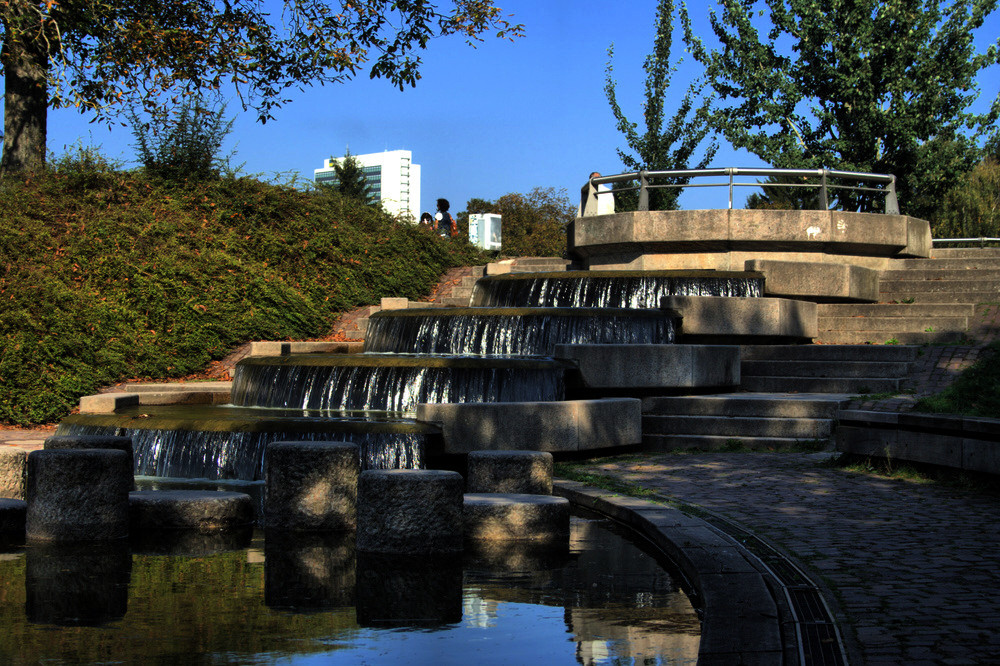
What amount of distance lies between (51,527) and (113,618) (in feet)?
7.93

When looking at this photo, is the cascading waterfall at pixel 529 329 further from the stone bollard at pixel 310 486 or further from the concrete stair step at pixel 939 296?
the stone bollard at pixel 310 486

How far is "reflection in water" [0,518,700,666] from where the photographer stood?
4.50m

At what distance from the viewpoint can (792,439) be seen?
1155 centimetres

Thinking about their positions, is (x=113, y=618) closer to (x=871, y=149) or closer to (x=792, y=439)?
(x=792, y=439)

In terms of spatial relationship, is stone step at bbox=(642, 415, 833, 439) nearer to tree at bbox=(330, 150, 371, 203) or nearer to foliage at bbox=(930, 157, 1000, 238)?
foliage at bbox=(930, 157, 1000, 238)

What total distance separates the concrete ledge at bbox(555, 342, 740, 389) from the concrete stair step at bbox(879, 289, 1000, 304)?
17.9ft

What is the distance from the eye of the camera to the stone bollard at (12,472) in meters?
8.70

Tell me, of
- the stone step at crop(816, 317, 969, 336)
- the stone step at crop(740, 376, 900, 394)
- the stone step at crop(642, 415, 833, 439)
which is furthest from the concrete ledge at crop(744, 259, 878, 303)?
the stone step at crop(642, 415, 833, 439)

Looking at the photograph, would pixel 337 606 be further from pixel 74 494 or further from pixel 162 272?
pixel 162 272

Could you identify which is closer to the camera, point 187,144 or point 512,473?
point 512,473

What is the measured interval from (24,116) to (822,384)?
16.5m

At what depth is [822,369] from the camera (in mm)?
13500

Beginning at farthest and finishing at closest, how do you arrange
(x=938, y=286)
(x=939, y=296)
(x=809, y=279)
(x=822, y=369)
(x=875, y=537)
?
1. (x=938, y=286)
2. (x=939, y=296)
3. (x=809, y=279)
4. (x=822, y=369)
5. (x=875, y=537)

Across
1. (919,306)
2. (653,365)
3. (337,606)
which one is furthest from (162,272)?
(337,606)
